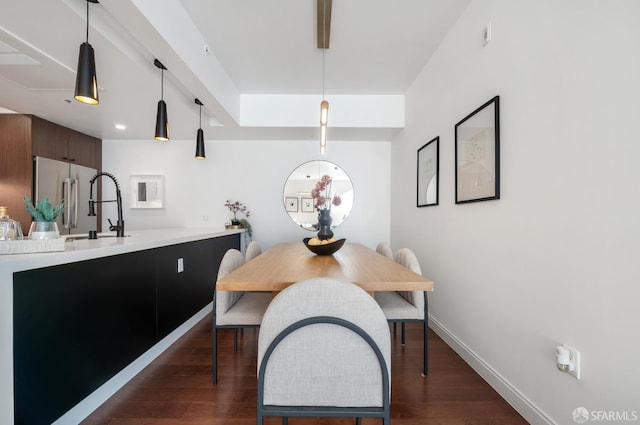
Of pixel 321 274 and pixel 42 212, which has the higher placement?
pixel 42 212

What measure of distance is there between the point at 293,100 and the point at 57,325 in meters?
3.11

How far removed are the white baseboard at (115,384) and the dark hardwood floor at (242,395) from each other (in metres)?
0.04

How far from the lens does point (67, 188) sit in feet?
12.4

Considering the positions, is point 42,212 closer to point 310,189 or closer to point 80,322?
point 80,322

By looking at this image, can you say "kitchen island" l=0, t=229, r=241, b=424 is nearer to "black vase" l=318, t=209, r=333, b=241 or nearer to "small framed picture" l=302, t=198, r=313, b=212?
"black vase" l=318, t=209, r=333, b=241

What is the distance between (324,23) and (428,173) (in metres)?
1.61

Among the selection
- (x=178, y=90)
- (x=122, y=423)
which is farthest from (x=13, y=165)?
(x=122, y=423)

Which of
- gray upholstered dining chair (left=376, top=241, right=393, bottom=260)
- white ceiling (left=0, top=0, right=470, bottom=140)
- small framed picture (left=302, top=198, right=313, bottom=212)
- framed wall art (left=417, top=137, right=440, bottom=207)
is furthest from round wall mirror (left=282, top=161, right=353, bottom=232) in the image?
gray upholstered dining chair (left=376, top=241, right=393, bottom=260)

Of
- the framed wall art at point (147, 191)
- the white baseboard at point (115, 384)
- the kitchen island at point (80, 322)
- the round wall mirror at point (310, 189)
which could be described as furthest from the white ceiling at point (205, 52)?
the white baseboard at point (115, 384)

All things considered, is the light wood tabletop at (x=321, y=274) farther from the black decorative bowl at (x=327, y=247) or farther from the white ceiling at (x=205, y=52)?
the white ceiling at (x=205, y=52)

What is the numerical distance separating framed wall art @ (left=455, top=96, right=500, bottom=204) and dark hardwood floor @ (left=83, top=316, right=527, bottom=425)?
3.89 ft

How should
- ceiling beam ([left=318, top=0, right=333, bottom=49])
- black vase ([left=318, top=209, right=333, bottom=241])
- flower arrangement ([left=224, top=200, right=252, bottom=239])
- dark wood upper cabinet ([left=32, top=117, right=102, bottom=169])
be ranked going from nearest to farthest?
ceiling beam ([left=318, top=0, right=333, bottom=49]), black vase ([left=318, top=209, right=333, bottom=241]), dark wood upper cabinet ([left=32, top=117, right=102, bottom=169]), flower arrangement ([left=224, top=200, right=252, bottom=239])

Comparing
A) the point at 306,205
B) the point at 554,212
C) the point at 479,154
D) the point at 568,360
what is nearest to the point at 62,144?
the point at 306,205

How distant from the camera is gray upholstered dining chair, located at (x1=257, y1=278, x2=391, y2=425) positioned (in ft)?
2.99
